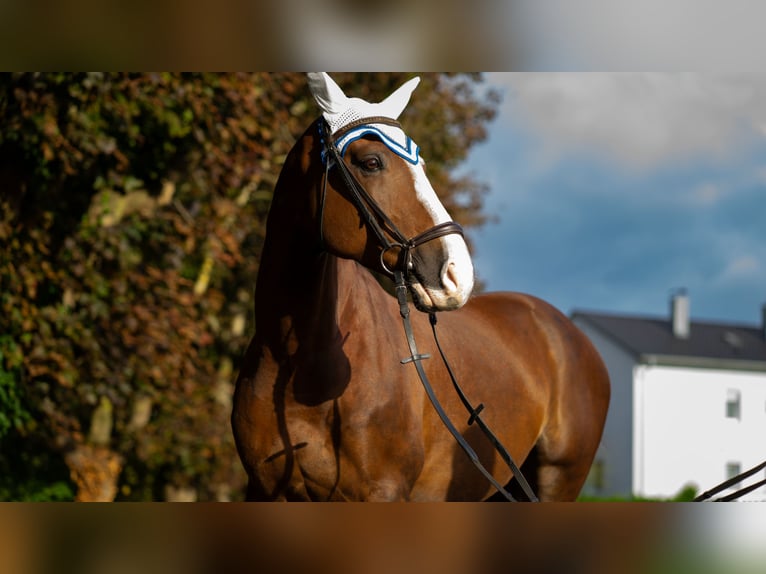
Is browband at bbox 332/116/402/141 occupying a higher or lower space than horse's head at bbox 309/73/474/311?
higher

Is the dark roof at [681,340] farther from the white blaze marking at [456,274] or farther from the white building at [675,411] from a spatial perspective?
the white blaze marking at [456,274]

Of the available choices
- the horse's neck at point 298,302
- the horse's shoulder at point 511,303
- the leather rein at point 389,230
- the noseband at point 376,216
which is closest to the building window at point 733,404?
the horse's shoulder at point 511,303

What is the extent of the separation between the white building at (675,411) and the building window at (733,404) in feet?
0.17

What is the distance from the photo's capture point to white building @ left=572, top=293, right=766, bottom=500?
4325 centimetres

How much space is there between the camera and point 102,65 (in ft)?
5.92

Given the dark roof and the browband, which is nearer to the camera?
the browband

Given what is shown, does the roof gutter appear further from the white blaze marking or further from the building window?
the white blaze marking

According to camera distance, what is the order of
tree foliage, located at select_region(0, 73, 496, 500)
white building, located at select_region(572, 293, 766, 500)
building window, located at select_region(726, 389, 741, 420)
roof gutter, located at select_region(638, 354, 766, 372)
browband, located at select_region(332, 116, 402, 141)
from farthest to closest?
roof gutter, located at select_region(638, 354, 766, 372) < building window, located at select_region(726, 389, 741, 420) < white building, located at select_region(572, 293, 766, 500) < tree foliage, located at select_region(0, 73, 496, 500) < browband, located at select_region(332, 116, 402, 141)

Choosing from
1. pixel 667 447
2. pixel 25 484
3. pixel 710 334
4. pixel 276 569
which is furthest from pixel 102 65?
pixel 710 334

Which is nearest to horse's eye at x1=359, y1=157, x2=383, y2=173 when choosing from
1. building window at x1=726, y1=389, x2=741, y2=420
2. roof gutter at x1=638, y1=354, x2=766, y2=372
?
roof gutter at x1=638, y1=354, x2=766, y2=372

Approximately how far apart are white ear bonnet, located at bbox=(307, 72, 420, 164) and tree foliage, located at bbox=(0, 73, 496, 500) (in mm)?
5194

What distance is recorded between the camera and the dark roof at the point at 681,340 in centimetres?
4716

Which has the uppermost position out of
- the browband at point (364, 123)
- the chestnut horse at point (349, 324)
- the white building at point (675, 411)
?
the white building at point (675, 411)

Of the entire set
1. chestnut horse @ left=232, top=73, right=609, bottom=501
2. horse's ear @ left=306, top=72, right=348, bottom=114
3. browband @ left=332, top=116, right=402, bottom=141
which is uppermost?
horse's ear @ left=306, top=72, right=348, bottom=114
